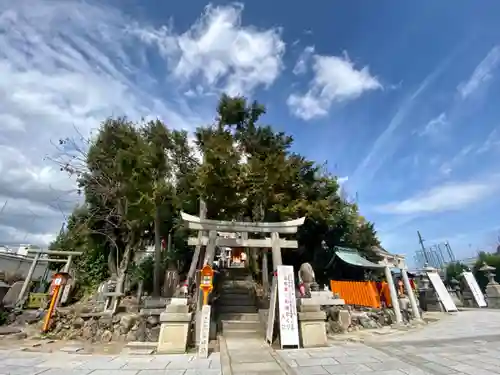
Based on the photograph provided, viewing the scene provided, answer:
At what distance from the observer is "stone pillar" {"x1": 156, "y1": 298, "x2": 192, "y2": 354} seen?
7113mm

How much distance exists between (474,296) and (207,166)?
738 inches

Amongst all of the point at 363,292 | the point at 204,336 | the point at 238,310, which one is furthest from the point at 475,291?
the point at 204,336

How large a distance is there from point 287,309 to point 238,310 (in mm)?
4095

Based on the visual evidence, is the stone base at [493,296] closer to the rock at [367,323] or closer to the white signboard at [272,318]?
the rock at [367,323]

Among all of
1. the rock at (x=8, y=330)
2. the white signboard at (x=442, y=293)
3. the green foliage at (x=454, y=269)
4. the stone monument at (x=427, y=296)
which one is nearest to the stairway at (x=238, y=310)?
the rock at (x=8, y=330)

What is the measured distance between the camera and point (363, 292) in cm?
1319

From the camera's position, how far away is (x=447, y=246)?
107 ft

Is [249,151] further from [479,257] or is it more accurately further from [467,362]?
[479,257]

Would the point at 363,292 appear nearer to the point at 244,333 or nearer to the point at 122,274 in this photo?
the point at 244,333

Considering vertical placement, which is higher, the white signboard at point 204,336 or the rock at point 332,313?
the rock at point 332,313

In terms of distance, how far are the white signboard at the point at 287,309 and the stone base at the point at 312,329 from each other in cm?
28

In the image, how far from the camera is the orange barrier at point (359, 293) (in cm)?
1273

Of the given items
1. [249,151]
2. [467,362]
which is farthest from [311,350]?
[249,151]

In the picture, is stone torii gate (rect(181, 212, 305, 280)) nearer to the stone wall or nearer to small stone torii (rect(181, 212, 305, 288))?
small stone torii (rect(181, 212, 305, 288))
